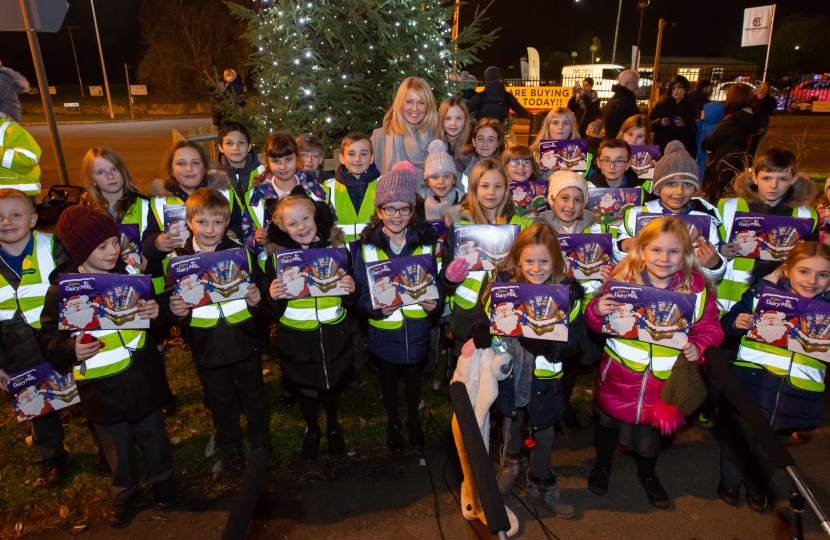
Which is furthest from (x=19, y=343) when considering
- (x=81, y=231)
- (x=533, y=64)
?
(x=533, y=64)

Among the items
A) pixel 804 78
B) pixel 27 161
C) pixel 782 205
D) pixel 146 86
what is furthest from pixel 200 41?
pixel 782 205

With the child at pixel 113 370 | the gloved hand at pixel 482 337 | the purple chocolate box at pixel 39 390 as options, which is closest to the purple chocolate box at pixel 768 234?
the gloved hand at pixel 482 337

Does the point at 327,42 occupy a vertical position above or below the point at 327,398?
above

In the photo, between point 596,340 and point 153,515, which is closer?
point 153,515

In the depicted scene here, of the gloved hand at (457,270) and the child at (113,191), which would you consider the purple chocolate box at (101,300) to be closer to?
the child at (113,191)

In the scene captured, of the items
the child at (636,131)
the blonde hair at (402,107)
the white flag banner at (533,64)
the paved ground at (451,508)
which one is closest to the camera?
the paved ground at (451,508)

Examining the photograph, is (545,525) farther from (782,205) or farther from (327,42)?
(327,42)

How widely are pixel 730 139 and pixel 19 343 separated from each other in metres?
8.67

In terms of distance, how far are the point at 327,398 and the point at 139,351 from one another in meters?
1.36

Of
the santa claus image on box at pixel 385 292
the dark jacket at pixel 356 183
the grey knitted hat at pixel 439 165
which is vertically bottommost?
the santa claus image on box at pixel 385 292

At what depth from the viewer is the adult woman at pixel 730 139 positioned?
282 inches

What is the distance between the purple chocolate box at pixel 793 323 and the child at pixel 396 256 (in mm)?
2010

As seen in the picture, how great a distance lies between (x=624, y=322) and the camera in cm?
306

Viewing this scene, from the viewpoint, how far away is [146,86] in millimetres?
51500
